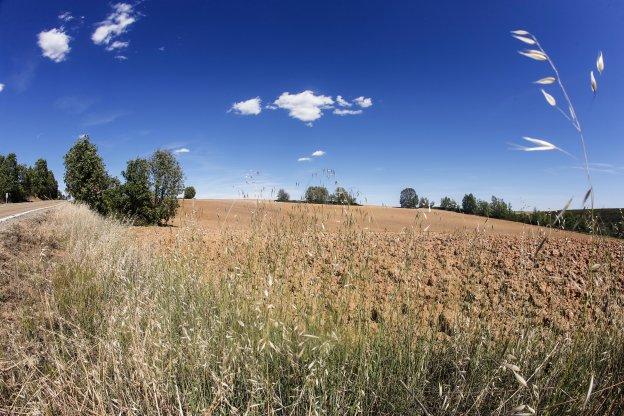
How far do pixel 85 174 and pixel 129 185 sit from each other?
7.35 metres

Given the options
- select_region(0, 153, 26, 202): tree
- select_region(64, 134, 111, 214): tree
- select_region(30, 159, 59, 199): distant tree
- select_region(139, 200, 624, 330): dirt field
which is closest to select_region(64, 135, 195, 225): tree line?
select_region(64, 134, 111, 214): tree

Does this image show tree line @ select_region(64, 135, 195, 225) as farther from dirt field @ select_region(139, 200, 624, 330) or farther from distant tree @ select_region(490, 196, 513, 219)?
distant tree @ select_region(490, 196, 513, 219)

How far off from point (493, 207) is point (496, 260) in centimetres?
418

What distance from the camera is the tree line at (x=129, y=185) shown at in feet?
74.2

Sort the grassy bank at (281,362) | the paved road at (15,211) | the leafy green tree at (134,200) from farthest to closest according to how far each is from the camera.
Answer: the leafy green tree at (134,200) < the paved road at (15,211) < the grassy bank at (281,362)

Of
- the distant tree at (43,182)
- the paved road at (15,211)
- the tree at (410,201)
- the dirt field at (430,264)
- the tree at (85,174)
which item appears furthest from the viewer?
the distant tree at (43,182)

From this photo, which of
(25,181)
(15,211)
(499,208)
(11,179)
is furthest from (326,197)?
(25,181)

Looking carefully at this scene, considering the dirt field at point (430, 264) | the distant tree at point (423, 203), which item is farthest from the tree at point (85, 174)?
the distant tree at point (423, 203)

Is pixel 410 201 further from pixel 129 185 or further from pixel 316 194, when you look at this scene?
pixel 129 185

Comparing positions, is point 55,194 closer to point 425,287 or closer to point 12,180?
point 12,180

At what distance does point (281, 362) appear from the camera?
9.63ft

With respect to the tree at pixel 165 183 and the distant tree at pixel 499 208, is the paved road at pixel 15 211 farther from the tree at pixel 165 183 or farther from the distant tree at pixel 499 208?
the distant tree at pixel 499 208

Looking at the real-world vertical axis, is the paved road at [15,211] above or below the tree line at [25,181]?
below

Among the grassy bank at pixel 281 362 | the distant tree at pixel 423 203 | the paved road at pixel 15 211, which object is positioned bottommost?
the grassy bank at pixel 281 362
